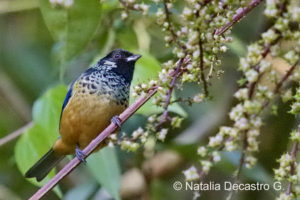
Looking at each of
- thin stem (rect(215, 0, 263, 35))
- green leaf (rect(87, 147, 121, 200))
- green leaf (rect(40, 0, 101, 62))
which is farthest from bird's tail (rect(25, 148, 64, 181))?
thin stem (rect(215, 0, 263, 35))

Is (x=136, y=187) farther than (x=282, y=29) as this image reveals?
Yes

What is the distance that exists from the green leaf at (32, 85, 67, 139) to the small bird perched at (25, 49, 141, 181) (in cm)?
13

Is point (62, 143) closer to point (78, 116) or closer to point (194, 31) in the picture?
point (78, 116)

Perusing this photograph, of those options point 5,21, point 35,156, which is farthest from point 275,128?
point 5,21

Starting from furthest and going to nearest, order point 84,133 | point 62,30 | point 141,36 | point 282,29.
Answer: point 141,36 → point 84,133 → point 62,30 → point 282,29

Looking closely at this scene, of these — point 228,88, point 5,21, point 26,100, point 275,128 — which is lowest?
point 275,128

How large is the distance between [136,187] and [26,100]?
3.73 ft

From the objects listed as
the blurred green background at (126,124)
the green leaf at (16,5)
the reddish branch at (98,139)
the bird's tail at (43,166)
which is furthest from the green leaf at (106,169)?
the green leaf at (16,5)

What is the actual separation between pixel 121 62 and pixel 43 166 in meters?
0.58

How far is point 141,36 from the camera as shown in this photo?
3.62 m

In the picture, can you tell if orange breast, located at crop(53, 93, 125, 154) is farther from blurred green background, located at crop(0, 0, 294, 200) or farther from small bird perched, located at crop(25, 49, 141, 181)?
blurred green background, located at crop(0, 0, 294, 200)

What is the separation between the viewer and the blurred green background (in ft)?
8.84

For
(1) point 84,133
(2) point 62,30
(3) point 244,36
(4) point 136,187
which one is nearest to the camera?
(2) point 62,30

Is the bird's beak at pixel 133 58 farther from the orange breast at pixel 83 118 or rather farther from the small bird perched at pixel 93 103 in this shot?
the orange breast at pixel 83 118
